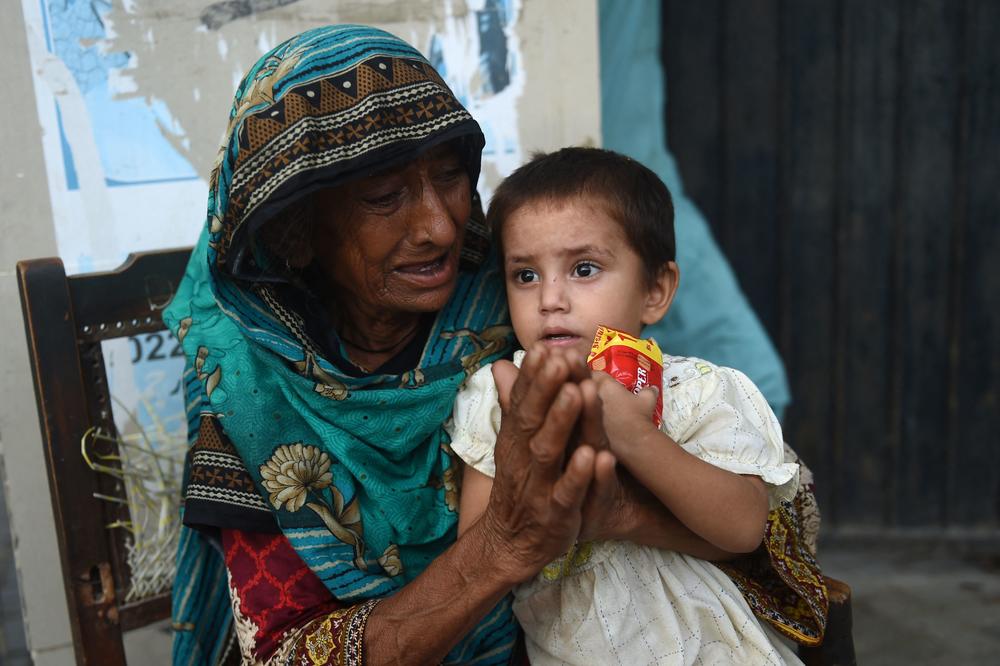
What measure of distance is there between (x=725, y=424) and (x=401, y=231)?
71 centimetres

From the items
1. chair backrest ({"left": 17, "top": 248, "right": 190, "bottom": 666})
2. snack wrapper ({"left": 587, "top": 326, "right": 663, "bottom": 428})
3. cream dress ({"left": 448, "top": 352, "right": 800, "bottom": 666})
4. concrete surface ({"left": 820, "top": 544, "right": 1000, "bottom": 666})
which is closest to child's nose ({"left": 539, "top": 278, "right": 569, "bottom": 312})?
snack wrapper ({"left": 587, "top": 326, "right": 663, "bottom": 428})

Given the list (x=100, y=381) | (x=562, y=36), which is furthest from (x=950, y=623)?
(x=100, y=381)

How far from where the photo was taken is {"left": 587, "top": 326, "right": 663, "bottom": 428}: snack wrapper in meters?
1.61

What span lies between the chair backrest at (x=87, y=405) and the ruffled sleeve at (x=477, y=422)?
0.75 metres

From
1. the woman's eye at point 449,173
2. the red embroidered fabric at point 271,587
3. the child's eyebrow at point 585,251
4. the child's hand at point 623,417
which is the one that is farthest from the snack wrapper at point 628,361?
the red embroidered fabric at point 271,587

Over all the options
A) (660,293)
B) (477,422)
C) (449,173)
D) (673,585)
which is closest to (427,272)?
(449,173)

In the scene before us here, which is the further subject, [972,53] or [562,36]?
[972,53]

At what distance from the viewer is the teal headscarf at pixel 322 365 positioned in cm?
176

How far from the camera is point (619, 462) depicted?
63.5 inches

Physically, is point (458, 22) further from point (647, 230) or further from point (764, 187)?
point (764, 187)

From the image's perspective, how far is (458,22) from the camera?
2814 mm

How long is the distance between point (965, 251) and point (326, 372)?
3.13m

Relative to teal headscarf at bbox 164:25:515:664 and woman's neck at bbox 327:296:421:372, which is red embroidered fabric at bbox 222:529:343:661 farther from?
woman's neck at bbox 327:296:421:372

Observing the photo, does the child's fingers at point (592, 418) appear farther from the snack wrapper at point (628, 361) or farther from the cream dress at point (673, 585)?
the cream dress at point (673, 585)
